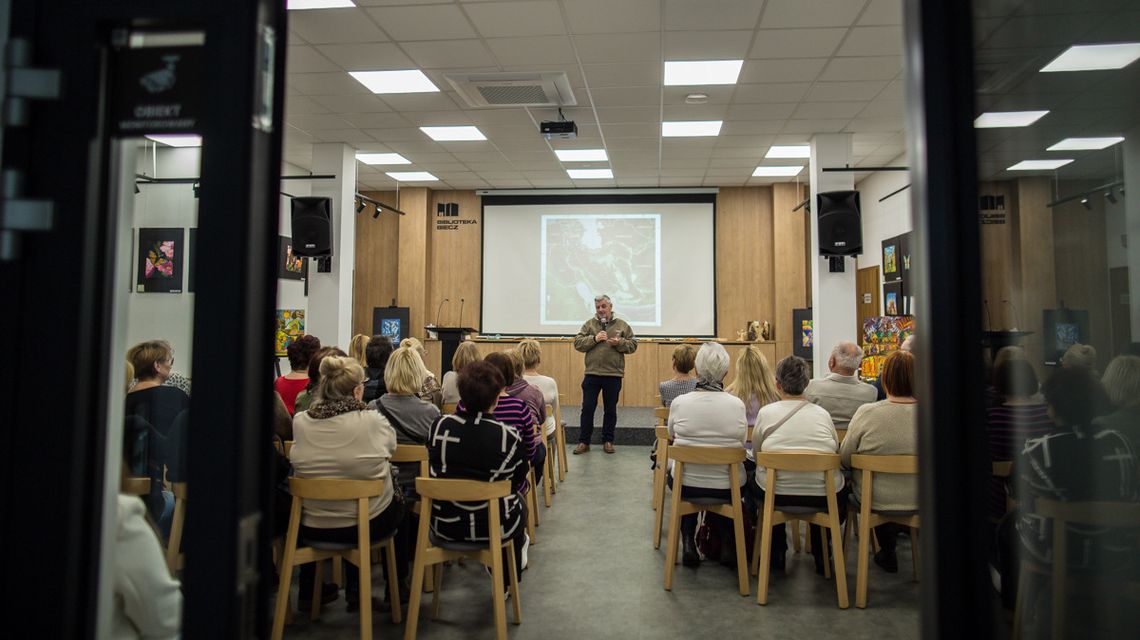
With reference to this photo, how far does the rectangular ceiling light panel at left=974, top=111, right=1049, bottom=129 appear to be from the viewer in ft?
3.84

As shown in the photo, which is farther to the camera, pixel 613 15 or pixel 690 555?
pixel 613 15

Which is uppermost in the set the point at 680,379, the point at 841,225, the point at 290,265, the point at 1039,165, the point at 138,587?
the point at 841,225

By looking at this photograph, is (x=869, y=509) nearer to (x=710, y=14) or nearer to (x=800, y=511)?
(x=800, y=511)

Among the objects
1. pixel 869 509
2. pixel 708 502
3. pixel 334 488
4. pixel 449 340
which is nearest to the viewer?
pixel 334 488

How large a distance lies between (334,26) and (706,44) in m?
2.79

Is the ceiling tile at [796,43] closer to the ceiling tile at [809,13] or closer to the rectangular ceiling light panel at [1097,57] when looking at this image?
the ceiling tile at [809,13]

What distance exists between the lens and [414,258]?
33.7 feet

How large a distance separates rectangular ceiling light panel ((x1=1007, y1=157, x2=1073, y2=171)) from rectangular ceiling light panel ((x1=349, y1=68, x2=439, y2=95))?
501cm

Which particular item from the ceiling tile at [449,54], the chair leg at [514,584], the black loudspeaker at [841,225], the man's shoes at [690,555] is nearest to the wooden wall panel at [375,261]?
the ceiling tile at [449,54]

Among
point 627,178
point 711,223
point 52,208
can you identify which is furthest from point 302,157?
point 52,208

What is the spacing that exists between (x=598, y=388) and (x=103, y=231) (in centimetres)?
569

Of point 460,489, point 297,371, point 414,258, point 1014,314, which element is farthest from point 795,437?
point 414,258

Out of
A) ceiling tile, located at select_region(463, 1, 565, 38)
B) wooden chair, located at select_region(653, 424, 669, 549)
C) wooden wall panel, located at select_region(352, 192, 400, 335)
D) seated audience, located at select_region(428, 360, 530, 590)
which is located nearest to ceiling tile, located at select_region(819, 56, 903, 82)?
ceiling tile, located at select_region(463, 1, 565, 38)

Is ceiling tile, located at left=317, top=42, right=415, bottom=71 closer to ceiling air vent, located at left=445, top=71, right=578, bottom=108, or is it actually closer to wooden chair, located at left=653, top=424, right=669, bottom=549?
ceiling air vent, located at left=445, top=71, right=578, bottom=108
